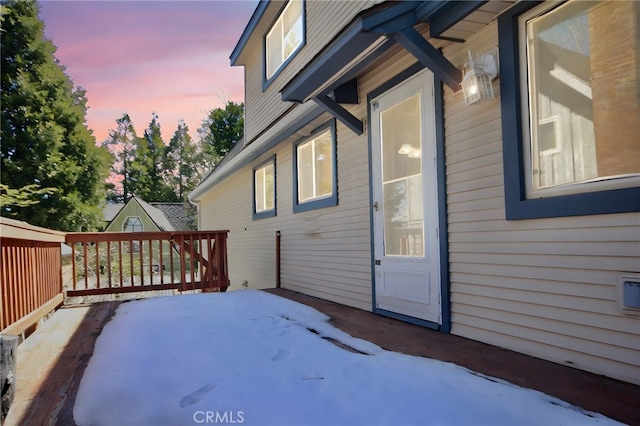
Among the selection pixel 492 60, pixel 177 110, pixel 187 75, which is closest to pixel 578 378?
pixel 492 60

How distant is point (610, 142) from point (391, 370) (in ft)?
5.50

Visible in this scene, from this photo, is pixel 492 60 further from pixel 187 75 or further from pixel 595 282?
pixel 187 75

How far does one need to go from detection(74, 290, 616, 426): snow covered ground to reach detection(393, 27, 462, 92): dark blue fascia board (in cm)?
200

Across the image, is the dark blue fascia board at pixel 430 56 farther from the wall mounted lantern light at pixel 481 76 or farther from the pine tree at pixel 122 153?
the pine tree at pixel 122 153

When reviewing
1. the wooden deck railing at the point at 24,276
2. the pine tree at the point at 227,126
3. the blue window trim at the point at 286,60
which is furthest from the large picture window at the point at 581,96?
the pine tree at the point at 227,126

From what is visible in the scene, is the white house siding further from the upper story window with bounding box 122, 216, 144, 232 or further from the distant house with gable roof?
the upper story window with bounding box 122, 216, 144, 232

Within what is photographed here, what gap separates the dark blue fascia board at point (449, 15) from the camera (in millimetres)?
2438

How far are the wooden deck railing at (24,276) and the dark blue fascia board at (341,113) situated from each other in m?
2.90

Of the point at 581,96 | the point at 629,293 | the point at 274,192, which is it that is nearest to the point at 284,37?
the point at 274,192

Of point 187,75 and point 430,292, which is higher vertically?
point 187,75

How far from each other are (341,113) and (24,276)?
334cm

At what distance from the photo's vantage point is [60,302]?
468 cm

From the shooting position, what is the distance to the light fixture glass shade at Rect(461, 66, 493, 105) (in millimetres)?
2531

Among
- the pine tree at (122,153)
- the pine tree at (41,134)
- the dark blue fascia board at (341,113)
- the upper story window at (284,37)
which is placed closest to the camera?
the dark blue fascia board at (341,113)
